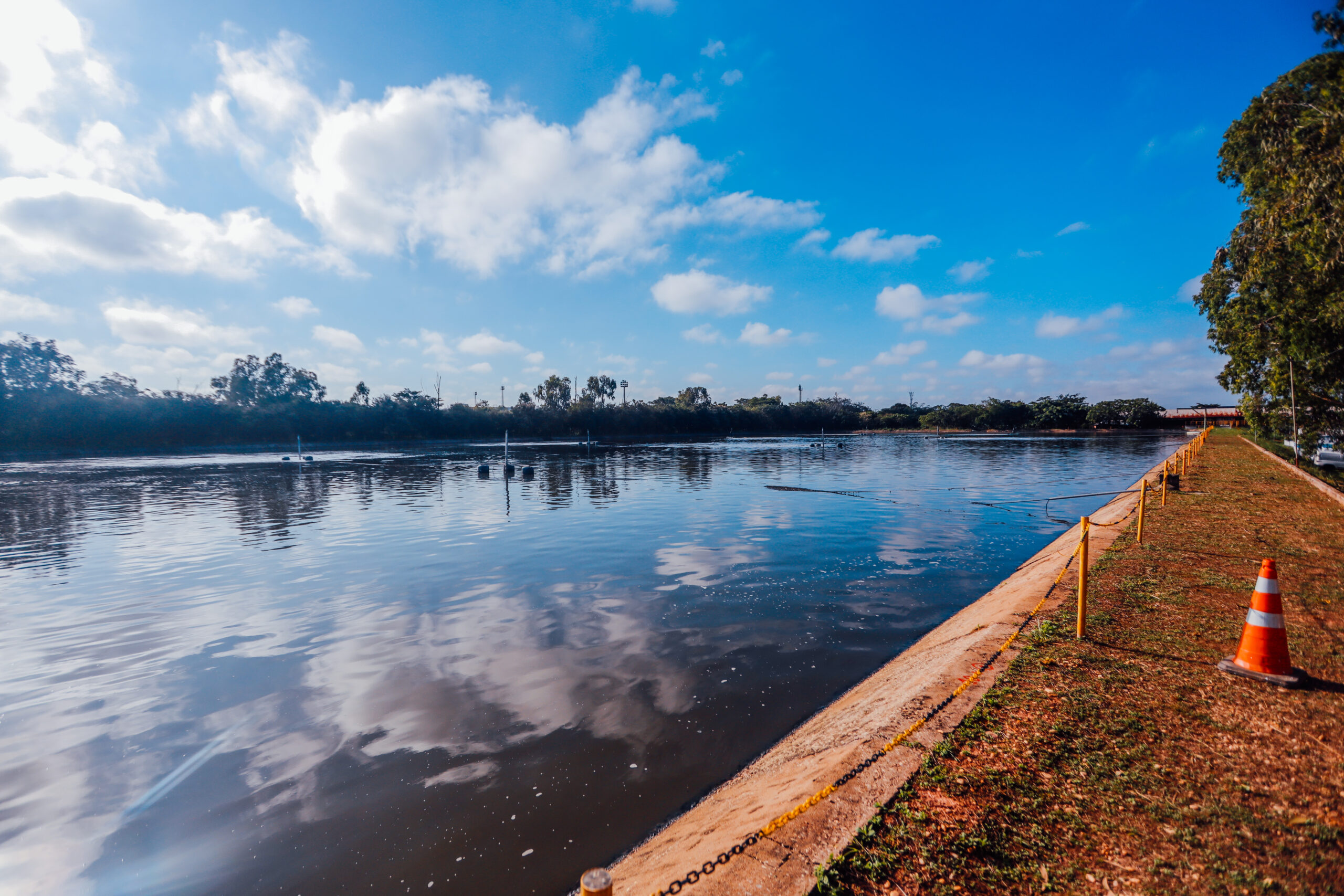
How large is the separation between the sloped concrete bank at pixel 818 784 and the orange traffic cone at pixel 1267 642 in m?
1.78

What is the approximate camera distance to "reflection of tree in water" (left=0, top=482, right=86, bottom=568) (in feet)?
45.3

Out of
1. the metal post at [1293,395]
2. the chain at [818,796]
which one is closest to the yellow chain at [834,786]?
the chain at [818,796]

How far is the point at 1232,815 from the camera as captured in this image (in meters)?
3.02

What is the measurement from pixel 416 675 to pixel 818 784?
17.3 ft

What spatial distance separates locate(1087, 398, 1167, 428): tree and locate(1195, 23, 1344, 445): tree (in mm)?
94514

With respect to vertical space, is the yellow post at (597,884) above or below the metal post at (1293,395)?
below

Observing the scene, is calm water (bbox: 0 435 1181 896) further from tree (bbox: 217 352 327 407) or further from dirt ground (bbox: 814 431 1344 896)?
tree (bbox: 217 352 327 407)

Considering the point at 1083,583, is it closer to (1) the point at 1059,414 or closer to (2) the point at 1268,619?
(2) the point at 1268,619

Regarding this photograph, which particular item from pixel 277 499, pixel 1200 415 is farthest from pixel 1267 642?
pixel 1200 415

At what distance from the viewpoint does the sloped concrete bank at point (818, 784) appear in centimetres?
285

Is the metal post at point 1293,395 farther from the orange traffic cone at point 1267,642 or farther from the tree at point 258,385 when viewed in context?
the tree at point 258,385

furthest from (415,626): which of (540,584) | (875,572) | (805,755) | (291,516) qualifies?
(291,516)

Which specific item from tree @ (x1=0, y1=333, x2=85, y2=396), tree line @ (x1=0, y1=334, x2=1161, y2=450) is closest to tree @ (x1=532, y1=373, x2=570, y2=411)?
tree line @ (x1=0, y1=334, x2=1161, y2=450)

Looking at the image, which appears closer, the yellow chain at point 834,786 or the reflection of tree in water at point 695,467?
the yellow chain at point 834,786
